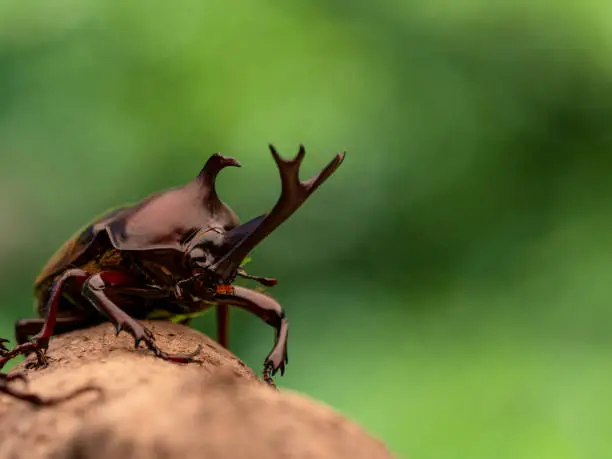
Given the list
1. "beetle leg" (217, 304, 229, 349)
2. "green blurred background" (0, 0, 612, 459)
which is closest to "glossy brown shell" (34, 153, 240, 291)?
"beetle leg" (217, 304, 229, 349)

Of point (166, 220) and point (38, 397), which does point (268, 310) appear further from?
point (38, 397)

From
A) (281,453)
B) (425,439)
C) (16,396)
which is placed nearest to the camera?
(281,453)

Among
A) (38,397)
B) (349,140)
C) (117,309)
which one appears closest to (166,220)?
(117,309)

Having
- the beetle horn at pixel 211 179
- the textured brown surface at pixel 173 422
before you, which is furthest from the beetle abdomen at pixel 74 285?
the textured brown surface at pixel 173 422

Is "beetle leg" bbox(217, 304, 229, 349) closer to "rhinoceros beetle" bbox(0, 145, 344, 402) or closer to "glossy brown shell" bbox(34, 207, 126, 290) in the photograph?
"rhinoceros beetle" bbox(0, 145, 344, 402)

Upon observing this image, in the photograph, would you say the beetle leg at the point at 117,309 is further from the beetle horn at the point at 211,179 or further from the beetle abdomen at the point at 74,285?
the beetle horn at the point at 211,179

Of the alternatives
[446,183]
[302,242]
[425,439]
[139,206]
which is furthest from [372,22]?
[139,206]

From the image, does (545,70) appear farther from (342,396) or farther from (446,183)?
(342,396)
